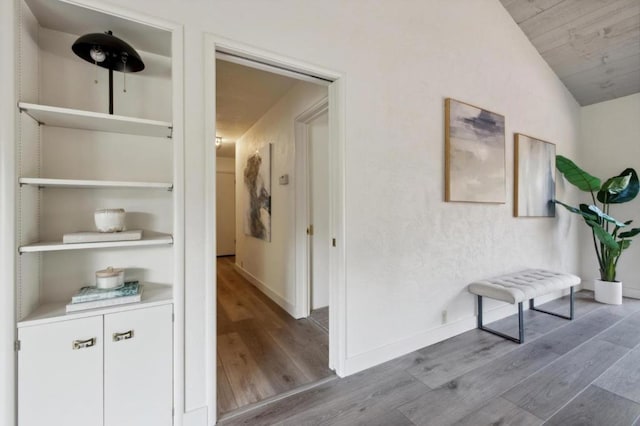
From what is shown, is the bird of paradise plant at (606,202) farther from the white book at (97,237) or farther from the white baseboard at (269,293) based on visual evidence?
the white book at (97,237)

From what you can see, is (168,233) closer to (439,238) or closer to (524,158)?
(439,238)

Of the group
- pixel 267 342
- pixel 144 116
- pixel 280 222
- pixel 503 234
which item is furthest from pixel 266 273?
pixel 503 234

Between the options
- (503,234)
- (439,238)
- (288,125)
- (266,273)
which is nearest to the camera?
(439,238)

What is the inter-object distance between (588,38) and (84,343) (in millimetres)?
5342

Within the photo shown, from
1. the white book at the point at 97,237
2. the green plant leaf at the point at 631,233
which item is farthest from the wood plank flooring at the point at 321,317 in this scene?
the green plant leaf at the point at 631,233

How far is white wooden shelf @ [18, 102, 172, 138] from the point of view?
1.23 meters

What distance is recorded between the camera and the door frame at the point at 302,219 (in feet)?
10.3

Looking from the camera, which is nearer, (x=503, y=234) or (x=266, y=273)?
(x=503, y=234)

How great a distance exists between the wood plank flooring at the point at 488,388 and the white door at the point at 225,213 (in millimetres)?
6068

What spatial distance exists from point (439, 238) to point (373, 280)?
83 cm

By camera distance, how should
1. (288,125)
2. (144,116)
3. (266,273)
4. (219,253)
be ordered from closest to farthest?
(144,116), (288,125), (266,273), (219,253)

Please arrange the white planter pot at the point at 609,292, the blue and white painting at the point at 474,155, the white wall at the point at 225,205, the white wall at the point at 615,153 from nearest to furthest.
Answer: the blue and white painting at the point at 474,155 < the white planter pot at the point at 609,292 < the white wall at the point at 615,153 < the white wall at the point at 225,205

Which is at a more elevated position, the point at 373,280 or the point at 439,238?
the point at 439,238

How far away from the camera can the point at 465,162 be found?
268 centimetres
